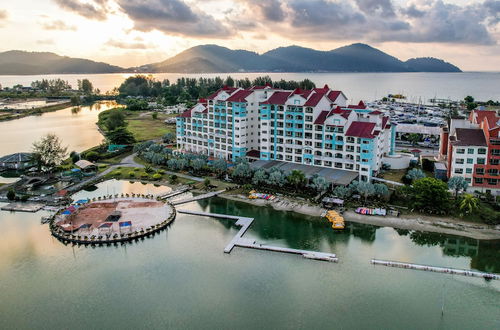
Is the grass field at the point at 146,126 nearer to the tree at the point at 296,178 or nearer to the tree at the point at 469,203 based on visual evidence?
the tree at the point at 296,178

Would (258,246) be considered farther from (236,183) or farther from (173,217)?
(236,183)

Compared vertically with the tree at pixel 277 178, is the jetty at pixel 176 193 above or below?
below

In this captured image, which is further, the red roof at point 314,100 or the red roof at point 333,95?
the red roof at point 333,95

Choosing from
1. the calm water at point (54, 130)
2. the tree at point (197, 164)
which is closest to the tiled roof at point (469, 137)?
the tree at point (197, 164)

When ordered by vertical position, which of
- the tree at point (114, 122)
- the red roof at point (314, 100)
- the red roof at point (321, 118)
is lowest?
the tree at point (114, 122)

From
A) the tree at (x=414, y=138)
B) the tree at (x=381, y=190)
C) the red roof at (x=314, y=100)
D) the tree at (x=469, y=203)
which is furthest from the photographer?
the tree at (x=414, y=138)

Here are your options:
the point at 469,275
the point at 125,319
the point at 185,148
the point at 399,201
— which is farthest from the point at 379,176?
the point at 125,319

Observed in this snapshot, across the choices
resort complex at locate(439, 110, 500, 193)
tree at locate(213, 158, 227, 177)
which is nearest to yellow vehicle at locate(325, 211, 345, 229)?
resort complex at locate(439, 110, 500, 193)
